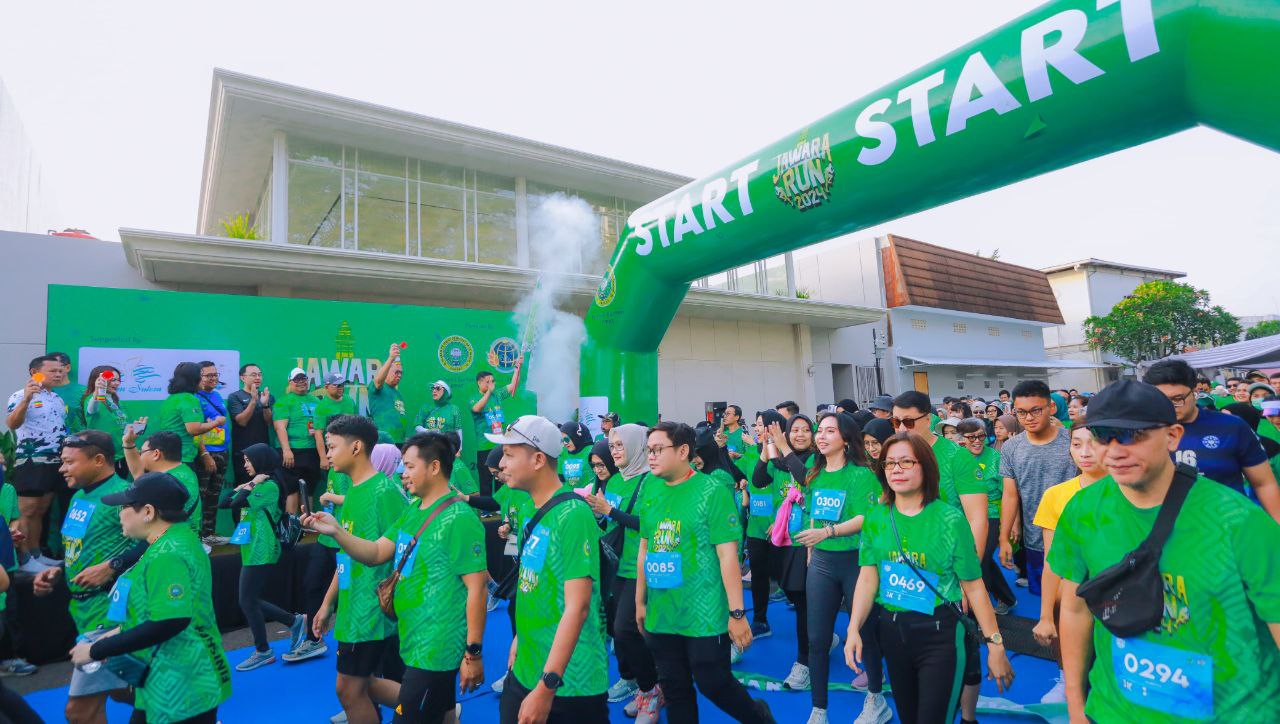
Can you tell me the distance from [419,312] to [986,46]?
805 centimetres

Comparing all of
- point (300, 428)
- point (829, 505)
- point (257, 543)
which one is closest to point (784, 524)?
point (829, 505)

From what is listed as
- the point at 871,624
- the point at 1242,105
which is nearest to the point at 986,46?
the point at 1242,105

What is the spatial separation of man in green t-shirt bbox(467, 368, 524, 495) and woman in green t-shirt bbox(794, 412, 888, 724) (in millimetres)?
5832

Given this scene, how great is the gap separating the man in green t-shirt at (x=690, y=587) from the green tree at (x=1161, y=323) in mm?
35686

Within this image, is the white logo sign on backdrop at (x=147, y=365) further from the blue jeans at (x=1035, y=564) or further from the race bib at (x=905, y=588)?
the blue jeans at (x=1035, y=564)

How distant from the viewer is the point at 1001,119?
13.4 ft

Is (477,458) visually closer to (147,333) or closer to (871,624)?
(147,333)

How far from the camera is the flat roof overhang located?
32.2 feet

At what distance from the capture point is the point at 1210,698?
65.6 inches

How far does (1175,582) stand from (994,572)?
4.53 metres

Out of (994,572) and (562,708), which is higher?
(562,708)

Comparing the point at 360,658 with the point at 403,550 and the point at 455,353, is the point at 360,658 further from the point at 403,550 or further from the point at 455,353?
the point at 455,353

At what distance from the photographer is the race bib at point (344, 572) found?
344 cm

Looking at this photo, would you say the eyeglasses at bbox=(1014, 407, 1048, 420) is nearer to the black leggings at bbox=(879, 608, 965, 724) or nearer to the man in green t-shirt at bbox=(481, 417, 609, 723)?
the black leggings at bbox=(879, 608, 965, 724)
